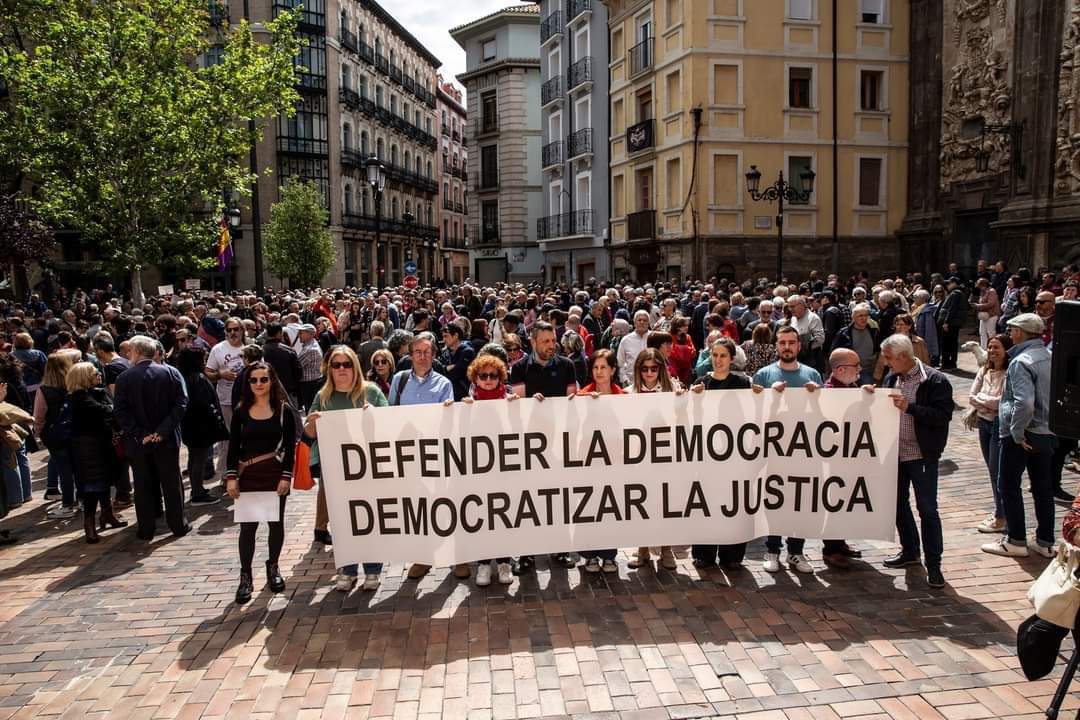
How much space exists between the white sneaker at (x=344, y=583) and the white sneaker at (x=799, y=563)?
338cm

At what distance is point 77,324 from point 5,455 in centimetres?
956

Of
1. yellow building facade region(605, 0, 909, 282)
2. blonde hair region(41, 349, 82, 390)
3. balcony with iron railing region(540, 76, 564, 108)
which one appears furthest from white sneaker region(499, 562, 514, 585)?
balcony with iron railing region(540, 76, 564, 108)

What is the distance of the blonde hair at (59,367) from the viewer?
809 cm

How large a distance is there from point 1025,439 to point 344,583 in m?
5.27

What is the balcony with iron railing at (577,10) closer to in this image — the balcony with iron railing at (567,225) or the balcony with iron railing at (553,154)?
the balcony with iron railing at (553,154)

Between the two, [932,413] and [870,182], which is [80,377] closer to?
[932,413]

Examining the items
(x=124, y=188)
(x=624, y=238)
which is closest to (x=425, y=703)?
(x=124, y=188)

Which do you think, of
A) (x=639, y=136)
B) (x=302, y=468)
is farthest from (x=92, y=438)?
(x=639, y=136)

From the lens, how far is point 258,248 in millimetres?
23969

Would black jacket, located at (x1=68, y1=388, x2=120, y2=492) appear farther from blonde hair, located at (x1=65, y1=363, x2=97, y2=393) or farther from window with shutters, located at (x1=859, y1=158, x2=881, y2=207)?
window with shutters, located at (x1=859, y1=158, x2=881, y2=207)

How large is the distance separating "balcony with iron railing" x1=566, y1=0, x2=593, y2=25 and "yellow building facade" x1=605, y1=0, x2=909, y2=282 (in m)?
7.43

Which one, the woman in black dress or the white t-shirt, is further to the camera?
the white t-shirt

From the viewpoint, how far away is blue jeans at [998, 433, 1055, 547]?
21.1ft

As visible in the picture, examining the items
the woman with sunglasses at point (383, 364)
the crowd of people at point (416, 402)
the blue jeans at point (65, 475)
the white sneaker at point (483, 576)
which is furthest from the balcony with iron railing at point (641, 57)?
the white sneaker at point (483, 576)
